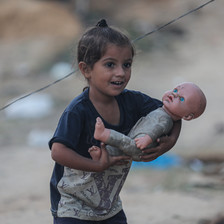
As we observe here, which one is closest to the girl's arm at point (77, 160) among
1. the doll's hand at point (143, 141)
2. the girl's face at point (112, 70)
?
the doll's hand at point (143, 141)

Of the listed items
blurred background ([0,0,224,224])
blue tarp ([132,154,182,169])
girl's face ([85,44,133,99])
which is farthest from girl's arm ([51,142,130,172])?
blue tarp ([132,154,182,169])

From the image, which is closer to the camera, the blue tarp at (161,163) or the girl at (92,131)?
the girl at (92,131)

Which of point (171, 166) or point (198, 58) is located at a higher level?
point (198, 58)

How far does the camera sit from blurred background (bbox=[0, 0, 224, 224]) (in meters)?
4.67

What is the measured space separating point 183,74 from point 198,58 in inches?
56.2

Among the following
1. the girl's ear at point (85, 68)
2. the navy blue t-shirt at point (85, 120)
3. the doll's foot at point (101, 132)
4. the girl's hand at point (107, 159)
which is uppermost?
the girl's ear at point (85, 68)

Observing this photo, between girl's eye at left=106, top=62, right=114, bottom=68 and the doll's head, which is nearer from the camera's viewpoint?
girl's eye at left=106, top=62, right=114, bottom=68

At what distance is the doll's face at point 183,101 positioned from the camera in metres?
2.31

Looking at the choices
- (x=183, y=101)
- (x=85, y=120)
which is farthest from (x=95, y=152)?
(x=183, y=101)

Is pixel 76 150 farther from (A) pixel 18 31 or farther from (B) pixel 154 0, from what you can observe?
(B) pixel 154 0

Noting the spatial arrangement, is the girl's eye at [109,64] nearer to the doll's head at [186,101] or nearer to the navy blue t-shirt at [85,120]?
the navy blue t-shirt at [85,120]

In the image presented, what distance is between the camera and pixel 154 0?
53.0 ft

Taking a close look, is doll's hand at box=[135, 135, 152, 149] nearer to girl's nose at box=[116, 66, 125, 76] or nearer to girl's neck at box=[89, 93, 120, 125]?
girl's neck at box=[89, 93, 120, 125]

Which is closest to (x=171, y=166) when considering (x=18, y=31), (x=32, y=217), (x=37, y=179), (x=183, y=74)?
(x=37, y=179)
